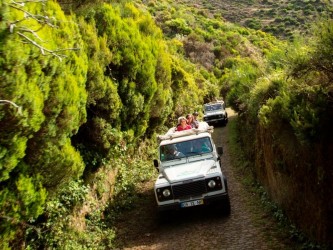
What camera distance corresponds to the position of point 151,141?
55.6 ft

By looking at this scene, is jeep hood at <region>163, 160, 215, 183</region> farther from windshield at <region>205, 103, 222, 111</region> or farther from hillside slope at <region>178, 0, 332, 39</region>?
hillside slope at <region>178, 0, 332, 39</region>

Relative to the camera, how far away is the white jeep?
332 inches

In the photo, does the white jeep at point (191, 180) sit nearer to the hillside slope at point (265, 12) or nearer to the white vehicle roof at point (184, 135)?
the white vehicle roof at point (184, 135)

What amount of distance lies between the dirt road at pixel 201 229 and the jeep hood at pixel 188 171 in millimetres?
1009

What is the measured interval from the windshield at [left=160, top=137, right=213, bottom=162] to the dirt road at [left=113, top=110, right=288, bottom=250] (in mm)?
1422

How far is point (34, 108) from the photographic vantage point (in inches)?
202

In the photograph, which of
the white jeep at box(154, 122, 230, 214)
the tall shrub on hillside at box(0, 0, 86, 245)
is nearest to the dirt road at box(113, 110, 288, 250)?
the white jeep at box(154, 122, 230, 214)

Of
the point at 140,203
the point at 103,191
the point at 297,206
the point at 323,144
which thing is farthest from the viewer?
the point at 140,203

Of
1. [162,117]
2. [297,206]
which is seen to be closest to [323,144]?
[297,206]

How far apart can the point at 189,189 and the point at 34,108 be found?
14.3 feet

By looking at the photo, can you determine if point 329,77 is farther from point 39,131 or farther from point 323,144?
point 39,131

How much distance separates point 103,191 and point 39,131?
4.62 metres

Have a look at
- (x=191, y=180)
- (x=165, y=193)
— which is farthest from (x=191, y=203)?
(x=165, y=193)

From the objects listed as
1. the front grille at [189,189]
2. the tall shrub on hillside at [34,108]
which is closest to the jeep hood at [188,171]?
the front grille at [189,189]
